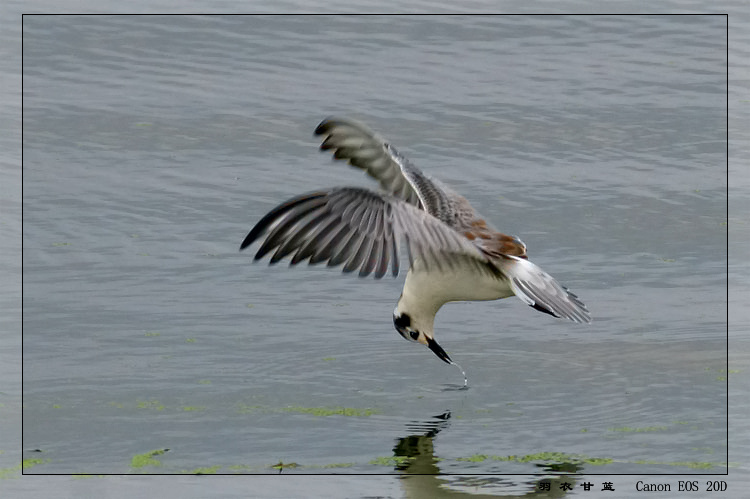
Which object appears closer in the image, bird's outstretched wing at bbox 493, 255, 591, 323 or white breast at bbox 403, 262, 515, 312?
bird's outstretched wing at bbox 493, 255, 591, 323

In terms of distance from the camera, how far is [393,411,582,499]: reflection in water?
5.69m

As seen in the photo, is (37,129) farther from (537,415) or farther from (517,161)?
(537,415)

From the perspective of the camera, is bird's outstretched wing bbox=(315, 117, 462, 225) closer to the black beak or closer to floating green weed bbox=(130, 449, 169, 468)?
the black beak

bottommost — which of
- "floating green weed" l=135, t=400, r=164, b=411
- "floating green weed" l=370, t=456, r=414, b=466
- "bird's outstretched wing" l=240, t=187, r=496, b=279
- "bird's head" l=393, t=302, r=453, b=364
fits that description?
"floating green weed" l=370, t=456, r=414, b=466

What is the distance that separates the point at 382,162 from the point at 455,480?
2.37 metres

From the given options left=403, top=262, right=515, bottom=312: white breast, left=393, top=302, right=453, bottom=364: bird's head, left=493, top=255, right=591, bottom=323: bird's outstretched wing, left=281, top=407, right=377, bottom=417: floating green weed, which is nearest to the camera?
left=493, top=255, right=591, bottom=323: bird's outstretched wing

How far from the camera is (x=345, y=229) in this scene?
578 centimetres

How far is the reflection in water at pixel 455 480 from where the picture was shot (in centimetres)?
569

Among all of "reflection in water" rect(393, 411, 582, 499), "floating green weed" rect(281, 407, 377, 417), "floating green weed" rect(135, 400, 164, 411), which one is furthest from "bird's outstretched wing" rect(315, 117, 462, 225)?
"floating green weed" rect(135, 400, 164, 411)

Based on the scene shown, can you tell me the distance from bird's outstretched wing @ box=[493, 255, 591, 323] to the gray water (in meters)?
0.61

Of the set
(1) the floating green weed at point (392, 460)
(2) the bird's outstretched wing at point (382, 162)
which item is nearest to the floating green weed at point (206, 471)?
(1) the floating green weed at point (392, 460)

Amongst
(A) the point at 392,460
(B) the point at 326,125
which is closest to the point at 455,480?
(A) the point at 392,460

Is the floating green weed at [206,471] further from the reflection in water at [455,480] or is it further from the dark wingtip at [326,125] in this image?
the dark wingtip at [326,125]

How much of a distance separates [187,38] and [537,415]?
22.9ft
